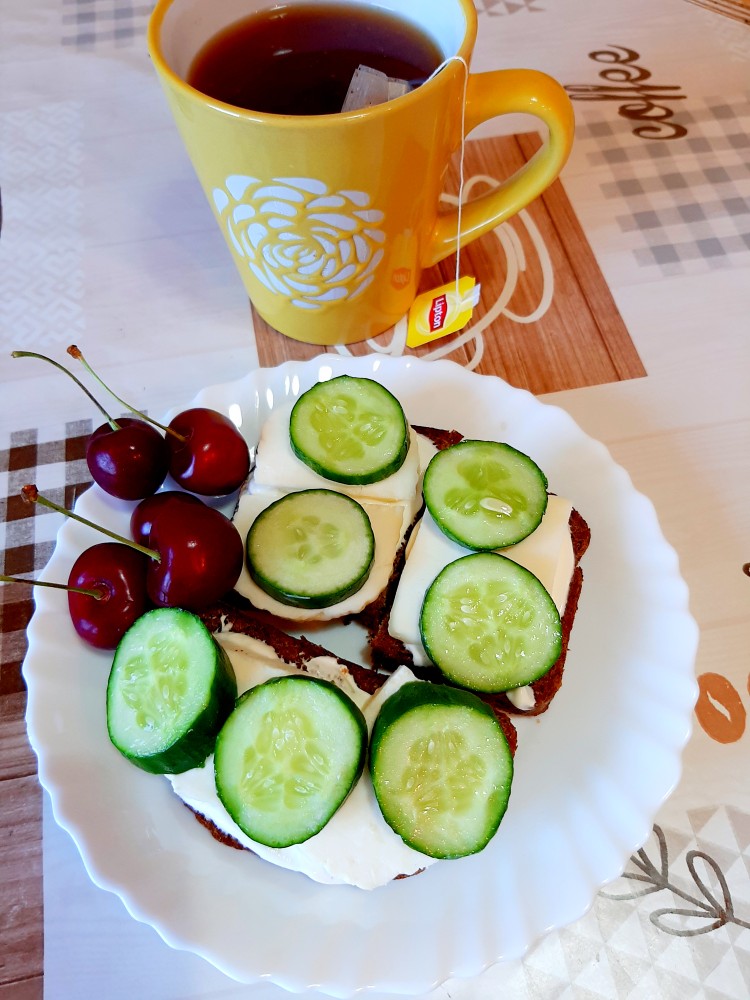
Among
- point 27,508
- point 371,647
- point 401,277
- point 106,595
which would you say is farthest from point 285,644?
point 401,277

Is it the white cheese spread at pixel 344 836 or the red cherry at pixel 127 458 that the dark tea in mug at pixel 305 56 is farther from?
the white cheese spread at pixel 344 836

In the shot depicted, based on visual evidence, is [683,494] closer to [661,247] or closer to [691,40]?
[661,247]

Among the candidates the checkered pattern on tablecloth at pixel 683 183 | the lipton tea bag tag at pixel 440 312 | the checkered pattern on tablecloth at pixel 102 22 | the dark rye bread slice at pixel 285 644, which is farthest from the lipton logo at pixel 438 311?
the checkered pattern on tablecloth at pixel 102 22

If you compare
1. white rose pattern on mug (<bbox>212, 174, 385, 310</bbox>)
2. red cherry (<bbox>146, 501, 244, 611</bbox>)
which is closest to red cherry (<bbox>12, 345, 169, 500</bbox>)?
red cherry (<bbox>146, 501, 244, 611</bbox>)

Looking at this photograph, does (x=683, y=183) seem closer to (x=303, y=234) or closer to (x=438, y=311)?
(x=438, y=311)

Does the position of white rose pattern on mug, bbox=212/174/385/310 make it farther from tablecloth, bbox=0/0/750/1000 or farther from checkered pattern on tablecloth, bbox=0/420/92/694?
checkered pattern on tablecloth, bbox=0/420/92/694
